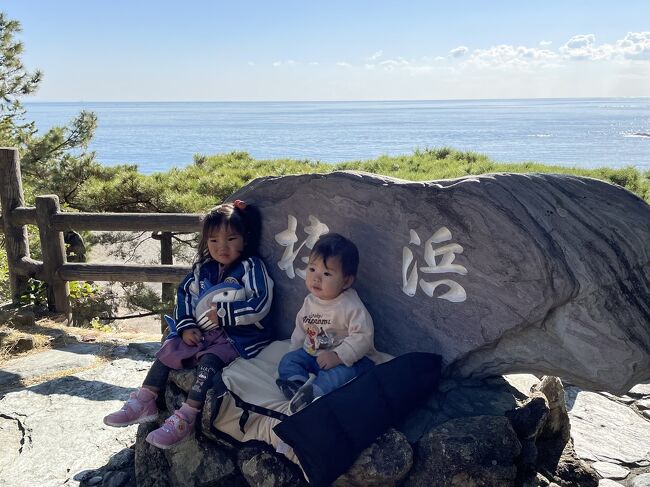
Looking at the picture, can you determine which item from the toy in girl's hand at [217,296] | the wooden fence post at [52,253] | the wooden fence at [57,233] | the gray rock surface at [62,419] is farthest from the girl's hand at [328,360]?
the wooden fence post at [52,253]

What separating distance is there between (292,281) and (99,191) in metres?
4.38

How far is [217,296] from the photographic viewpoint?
2.85 metres

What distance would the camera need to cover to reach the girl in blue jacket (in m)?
2.73

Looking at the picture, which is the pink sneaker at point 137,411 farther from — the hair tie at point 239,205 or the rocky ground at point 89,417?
the hair tie at point 239,205

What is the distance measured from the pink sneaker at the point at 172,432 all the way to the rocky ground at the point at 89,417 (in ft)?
1.63

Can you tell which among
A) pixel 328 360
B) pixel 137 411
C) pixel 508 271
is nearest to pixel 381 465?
pixel 328 360

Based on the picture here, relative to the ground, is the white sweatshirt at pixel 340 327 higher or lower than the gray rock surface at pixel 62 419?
higher

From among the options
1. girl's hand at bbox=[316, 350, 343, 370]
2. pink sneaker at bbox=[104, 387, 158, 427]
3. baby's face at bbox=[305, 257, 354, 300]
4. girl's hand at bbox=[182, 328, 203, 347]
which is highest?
baby's face at bbox=[305, 257, 354, 300]

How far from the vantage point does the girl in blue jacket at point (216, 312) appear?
2.73 meters

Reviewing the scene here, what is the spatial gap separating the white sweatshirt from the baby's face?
0.07 m

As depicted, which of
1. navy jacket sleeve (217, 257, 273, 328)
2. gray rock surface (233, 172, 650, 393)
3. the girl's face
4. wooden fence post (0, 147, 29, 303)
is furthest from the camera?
wooden fence post (0, 147, 29, 303)

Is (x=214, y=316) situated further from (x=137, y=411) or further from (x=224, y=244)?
(x=137, y=411)

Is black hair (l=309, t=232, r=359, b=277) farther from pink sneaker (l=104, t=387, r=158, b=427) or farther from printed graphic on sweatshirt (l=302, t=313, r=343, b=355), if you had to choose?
pink sneaker (l=104, t=387, r=158, b=427)

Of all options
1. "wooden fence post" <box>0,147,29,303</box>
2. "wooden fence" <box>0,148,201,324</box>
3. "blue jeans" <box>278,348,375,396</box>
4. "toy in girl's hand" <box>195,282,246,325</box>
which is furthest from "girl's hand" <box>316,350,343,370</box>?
"wooden fence post" <box>0,147,29,303</box>
